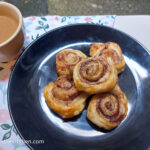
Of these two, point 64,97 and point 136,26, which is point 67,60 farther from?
point 136,26

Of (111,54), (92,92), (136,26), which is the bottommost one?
(92,92)

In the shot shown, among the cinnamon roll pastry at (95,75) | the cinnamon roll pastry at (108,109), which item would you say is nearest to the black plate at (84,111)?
the cinnamon roll pastry at (108,109)

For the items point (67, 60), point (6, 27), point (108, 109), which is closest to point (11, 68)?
point (6, 27)

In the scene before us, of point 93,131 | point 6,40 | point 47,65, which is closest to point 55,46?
point 47,65

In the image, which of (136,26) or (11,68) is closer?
(11,68)

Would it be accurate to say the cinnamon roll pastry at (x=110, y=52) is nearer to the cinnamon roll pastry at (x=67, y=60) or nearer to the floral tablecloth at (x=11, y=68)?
the cinnamon roll pastry at (x=67, y=60)

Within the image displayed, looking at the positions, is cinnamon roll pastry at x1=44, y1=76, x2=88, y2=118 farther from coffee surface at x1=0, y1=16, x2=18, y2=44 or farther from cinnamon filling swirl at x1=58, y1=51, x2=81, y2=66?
coffee surface at x1=0, y1=16, x2=18, y2=44
